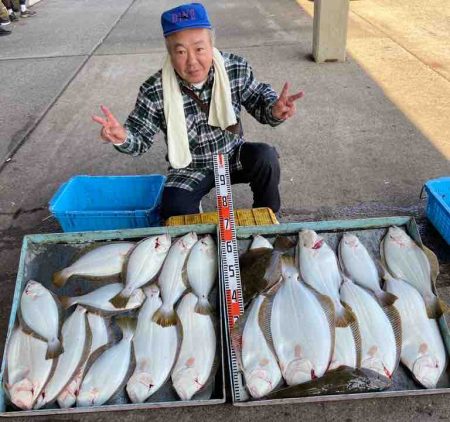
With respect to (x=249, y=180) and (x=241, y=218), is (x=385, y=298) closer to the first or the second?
(x=241, y=218)

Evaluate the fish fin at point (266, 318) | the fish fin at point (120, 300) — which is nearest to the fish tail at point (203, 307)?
the fish fin at point (266, 318)

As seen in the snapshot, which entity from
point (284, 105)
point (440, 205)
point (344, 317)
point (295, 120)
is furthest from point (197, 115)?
point (295, 120)

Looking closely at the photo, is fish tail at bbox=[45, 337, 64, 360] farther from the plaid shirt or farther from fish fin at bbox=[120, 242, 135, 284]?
the plaid shirt

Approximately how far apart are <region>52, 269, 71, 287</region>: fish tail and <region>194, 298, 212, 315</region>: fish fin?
30.1 inches

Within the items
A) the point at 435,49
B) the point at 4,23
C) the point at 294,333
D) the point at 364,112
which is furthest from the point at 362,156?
the point at 4,23

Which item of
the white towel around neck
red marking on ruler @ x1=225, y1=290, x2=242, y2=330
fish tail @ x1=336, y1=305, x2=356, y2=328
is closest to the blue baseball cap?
the white towel around neck

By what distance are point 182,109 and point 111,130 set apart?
0.46 metres

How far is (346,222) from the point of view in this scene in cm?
249

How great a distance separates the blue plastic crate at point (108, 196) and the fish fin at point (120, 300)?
2.22 ft

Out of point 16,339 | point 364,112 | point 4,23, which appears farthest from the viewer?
point 4,23

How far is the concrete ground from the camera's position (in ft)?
11.0

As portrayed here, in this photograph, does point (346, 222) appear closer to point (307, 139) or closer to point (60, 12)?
point (307, 139)

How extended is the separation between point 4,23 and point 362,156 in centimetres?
897

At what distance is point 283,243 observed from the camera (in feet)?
8.00
